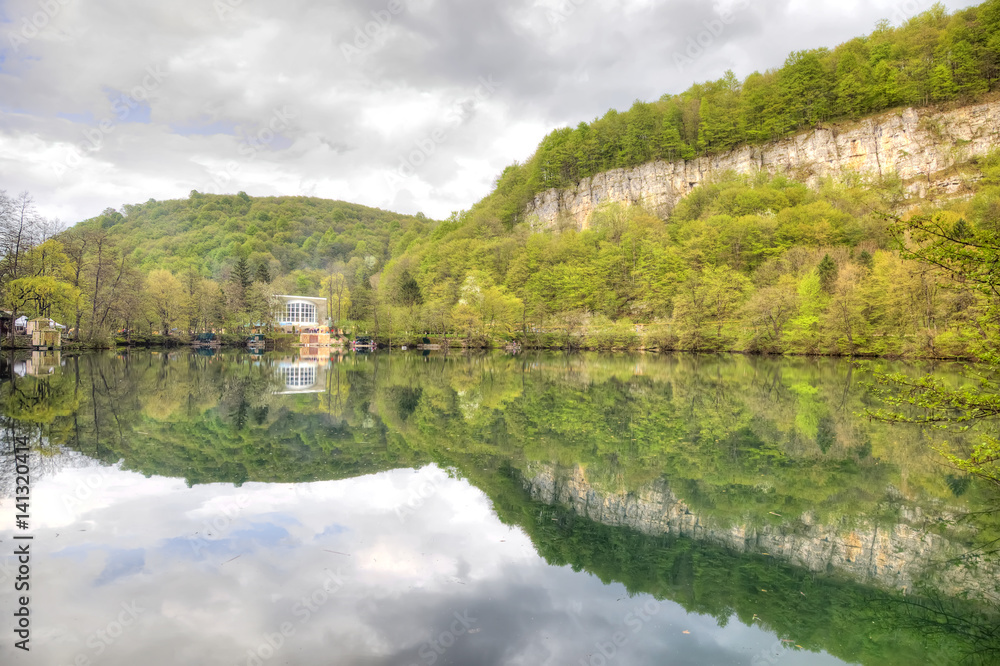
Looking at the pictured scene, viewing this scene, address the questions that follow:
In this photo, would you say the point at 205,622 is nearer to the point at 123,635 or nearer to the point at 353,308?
the point at 123,635

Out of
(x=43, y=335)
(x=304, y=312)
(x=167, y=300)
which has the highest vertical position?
(x=304, y=312)

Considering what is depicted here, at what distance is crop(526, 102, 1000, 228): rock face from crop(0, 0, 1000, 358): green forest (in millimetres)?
2137

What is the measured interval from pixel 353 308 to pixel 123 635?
68.2 metres

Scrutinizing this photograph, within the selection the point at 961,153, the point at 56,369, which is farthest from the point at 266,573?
the point at 961,153

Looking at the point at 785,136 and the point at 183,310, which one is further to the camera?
the point at 785,136

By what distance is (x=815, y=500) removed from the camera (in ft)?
25.1
